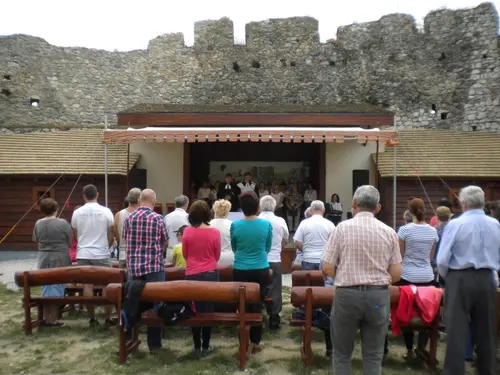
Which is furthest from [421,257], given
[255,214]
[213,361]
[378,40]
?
[378,40]

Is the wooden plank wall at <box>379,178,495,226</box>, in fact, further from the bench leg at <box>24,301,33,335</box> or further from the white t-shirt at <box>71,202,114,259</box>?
the bench leg at <box>24,301,33,335</box>

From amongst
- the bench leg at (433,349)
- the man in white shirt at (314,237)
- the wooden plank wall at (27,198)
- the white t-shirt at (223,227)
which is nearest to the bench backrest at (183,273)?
the white t-shirt at (223,227)

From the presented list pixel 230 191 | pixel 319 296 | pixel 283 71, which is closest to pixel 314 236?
pixel 319 296

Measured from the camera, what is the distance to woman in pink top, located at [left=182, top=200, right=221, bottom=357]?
4.64 metres

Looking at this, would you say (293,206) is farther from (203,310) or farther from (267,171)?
(203,310)

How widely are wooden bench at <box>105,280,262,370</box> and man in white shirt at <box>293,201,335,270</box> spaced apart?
1.38 meters

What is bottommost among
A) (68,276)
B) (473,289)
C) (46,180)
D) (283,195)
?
(68,276)

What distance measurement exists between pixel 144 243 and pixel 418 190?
9768mm

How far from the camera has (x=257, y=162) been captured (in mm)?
14391

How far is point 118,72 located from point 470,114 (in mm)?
14998

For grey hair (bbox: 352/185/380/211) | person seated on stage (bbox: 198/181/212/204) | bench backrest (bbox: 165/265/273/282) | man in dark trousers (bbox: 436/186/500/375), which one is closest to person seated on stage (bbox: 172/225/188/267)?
bench backrest (bbox: 165/265/273/282)

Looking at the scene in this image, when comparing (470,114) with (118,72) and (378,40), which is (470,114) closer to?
(378,40)

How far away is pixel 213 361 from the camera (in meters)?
4.54

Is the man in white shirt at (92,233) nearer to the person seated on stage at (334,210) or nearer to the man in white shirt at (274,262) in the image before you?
the man in white shirt at (274,262)
